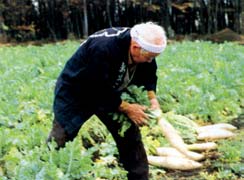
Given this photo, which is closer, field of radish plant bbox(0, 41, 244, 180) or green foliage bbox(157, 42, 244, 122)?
field of radish plant bbox(0, 41, 244, 180)

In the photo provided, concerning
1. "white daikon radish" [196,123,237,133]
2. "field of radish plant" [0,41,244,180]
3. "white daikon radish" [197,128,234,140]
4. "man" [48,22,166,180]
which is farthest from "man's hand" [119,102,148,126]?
"white daikon radish" [196,123,237,133]

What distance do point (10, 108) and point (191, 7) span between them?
22604mm

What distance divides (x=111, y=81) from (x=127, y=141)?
65cm

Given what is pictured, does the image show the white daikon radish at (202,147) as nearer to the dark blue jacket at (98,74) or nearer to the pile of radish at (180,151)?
the pile of radish at (180,151)

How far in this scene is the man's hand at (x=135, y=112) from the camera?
12.4 ft

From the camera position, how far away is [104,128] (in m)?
6.22

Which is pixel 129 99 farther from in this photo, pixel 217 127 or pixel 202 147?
pixel 217 127

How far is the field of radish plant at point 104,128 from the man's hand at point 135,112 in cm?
14

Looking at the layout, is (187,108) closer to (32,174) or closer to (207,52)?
(32,174)

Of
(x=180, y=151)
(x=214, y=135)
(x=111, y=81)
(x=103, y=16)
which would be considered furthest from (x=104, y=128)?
(x=103, y=16)

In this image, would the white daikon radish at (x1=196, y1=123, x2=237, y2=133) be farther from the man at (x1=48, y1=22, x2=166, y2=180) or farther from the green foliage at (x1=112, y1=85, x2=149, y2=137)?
the green foliage at (x1=112, y1=85, x2=149, y2=137)

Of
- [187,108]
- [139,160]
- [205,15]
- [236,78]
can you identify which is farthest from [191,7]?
[139,160]

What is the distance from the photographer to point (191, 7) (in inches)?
1102

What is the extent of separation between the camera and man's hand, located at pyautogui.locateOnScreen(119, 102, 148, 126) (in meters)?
3.79
